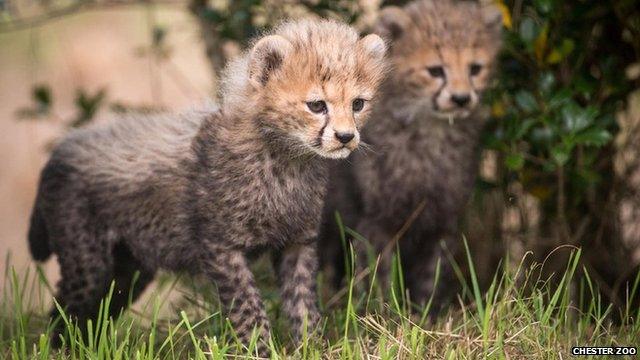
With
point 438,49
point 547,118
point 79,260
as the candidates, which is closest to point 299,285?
point 79,260

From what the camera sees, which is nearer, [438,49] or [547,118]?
[547,118]

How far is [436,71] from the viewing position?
14.8 feet

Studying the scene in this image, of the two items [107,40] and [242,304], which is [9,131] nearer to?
[107,40]

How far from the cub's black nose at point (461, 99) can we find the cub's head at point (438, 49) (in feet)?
0.14

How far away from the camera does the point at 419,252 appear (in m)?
4.88

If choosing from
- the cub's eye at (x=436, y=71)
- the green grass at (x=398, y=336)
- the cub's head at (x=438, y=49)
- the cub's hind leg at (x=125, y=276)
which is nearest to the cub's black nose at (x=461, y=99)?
the cub's head at (x=438, y=49)

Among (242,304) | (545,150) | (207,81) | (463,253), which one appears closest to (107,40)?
(207,81)

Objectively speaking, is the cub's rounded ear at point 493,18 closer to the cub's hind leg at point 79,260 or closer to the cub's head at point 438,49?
the cub's head at point 438,49

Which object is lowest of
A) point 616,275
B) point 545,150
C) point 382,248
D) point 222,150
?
point 616,275

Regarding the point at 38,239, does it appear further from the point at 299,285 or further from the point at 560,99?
the point at 560,99

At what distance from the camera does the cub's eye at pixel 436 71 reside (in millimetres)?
4500

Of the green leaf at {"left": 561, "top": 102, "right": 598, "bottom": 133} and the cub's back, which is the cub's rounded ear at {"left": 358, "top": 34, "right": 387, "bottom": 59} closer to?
the cub's back

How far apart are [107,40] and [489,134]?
5.34m

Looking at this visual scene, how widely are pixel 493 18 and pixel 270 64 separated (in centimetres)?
146
